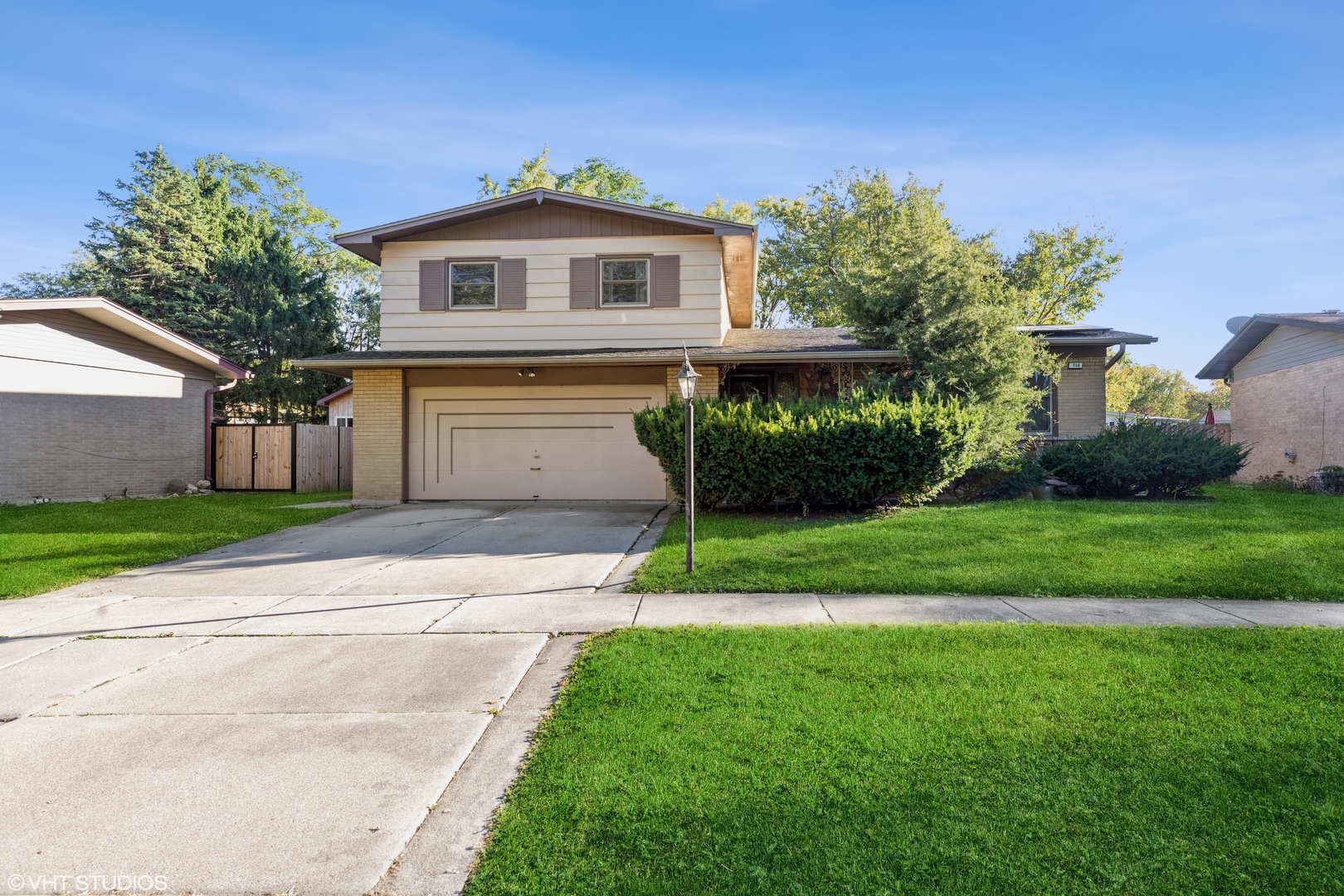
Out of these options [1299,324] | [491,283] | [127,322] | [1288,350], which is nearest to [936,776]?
[491,283]

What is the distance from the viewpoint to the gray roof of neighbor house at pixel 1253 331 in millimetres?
15945

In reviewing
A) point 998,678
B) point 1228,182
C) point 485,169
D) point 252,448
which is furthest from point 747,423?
point 485,169

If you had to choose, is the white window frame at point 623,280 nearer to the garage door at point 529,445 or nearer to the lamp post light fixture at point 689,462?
the garage door at point 529,445

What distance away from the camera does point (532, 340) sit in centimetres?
1420

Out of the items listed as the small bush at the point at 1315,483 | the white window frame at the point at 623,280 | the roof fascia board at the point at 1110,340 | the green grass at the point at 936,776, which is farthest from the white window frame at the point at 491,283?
the small bush at the point at 1315,483

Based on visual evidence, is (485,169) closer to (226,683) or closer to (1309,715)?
(226,683)

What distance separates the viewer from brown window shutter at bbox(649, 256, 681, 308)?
14.0m

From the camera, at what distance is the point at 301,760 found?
3291 millimetres

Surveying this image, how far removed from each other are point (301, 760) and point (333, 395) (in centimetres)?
2523

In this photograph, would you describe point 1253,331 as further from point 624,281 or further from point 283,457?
point 283,457

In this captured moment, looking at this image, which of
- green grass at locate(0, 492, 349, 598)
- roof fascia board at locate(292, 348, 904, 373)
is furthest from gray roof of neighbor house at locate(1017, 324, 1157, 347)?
green grass at locate(0, 492, 349, 598)

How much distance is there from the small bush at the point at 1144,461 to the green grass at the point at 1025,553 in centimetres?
148

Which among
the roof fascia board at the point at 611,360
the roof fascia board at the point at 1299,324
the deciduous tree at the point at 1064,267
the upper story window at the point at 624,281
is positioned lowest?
the roof fascia board at the point at 611,360

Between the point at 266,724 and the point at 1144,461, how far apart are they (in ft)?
44.7
